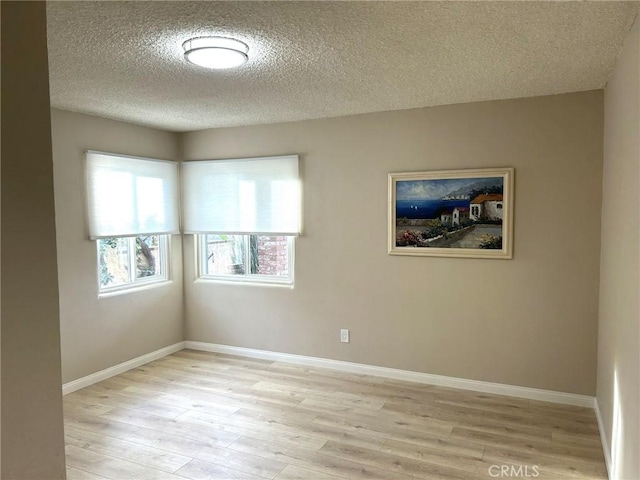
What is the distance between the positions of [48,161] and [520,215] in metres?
3.24

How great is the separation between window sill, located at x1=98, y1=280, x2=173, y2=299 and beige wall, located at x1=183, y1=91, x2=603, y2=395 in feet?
1.86

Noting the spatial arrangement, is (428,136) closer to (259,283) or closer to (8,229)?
(259,283)

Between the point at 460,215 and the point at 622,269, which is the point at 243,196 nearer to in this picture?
the point at 460,215

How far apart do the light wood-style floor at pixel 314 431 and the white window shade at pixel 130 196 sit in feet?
4.67

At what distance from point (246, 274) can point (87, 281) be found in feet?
5.02

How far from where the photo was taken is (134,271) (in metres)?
4.69

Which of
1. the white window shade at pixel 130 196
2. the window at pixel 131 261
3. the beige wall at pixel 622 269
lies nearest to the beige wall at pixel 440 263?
the beige wall at pixel 622 269

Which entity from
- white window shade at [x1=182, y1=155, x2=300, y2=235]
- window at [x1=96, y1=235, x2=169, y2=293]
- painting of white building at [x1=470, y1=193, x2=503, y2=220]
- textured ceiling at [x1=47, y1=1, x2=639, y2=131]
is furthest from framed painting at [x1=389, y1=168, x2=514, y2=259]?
window at [x1=96, y1=235, x2=169, y2=293]

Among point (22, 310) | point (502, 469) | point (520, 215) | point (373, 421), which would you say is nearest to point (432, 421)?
point (373, 421)

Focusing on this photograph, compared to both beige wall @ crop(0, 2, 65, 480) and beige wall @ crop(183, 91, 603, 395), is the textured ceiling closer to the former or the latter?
beige wall @ crop(183, 91, 603, 395)

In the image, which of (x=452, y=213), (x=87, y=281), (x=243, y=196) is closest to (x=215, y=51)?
(x=452, y=213)

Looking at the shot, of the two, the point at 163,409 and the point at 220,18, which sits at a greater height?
the point at 220,18

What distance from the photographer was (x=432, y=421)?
3.32 m

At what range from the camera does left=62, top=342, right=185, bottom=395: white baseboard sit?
3.96 m
